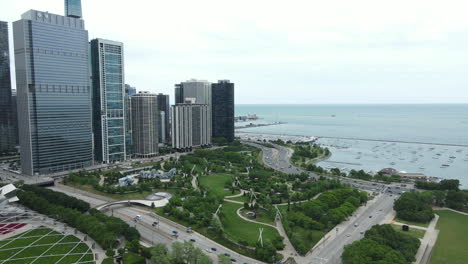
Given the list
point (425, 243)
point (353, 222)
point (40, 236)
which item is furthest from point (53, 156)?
point (425, 243)

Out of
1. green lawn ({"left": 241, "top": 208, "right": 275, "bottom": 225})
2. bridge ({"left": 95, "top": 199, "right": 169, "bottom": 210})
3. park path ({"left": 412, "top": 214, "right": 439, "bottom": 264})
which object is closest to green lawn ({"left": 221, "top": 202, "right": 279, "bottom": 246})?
green lawn ({"left": 241, "top": 208, "right": 275, "bottom": 225})

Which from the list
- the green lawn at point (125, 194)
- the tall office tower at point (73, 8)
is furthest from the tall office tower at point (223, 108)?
the green lawn at point (125, 194)

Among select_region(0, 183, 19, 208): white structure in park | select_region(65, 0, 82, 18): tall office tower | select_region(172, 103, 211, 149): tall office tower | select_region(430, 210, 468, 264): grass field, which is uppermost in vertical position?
select_region(65, 0, 82, 18): tall office tower

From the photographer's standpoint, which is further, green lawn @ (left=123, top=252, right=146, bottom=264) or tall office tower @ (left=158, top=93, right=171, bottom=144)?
tall office tower @ (left=158, top=93, right=171, bottom=144)

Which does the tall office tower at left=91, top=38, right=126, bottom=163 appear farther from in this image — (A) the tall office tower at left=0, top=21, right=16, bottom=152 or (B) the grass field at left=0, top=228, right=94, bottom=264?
(B) the grass field at left=0, top=228, right=94, bottom=264

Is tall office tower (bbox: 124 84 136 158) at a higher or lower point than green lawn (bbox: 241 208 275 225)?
higher

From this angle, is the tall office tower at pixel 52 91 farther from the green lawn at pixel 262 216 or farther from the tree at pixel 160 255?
the tree at pixel 160 255

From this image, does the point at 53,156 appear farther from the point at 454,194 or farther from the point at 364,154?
the point at 364,154
